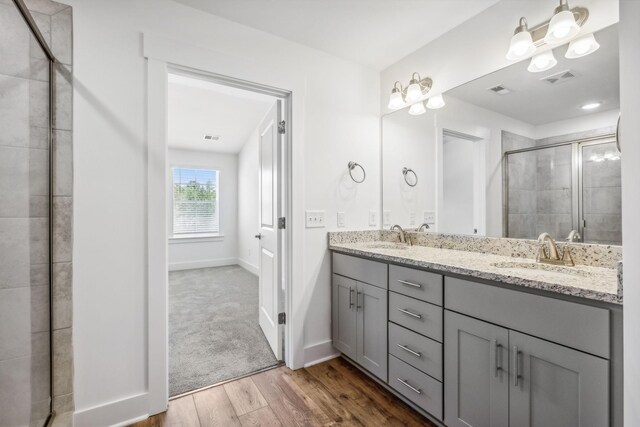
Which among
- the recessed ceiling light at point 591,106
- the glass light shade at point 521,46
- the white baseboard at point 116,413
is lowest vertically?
the white baseboard at point 116,413

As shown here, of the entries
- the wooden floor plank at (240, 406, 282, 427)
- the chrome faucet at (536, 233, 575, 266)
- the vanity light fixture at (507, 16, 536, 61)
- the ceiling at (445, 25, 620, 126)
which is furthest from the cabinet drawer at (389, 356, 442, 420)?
the vanity light fixture at (507, 16, 536, 61)

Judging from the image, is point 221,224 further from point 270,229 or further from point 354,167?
point 354,167

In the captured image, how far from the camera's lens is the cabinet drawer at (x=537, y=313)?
95cm

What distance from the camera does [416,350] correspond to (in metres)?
1.55

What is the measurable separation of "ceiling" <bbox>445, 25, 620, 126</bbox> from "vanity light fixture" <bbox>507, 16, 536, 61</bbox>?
8 centimetres

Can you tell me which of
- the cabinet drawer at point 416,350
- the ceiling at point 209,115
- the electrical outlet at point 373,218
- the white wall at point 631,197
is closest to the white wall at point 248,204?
the ceiling at point 209,115

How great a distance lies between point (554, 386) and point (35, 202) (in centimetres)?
229

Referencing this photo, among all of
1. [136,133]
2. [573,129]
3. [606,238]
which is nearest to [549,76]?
[573,129]

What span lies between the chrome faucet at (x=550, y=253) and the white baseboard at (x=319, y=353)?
59.5 inches

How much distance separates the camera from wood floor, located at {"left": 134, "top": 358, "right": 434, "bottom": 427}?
1540mm

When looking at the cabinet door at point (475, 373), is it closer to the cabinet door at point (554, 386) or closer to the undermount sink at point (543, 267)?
the cabinet door at point (554, 386)

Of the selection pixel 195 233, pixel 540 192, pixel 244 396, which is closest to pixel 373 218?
pixel 540 192

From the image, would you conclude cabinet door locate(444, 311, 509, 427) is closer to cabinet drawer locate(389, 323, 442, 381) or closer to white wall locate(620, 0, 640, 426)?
cabinet drawer locate(389, 323, 442, 381)

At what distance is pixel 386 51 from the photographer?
87.4 inches
